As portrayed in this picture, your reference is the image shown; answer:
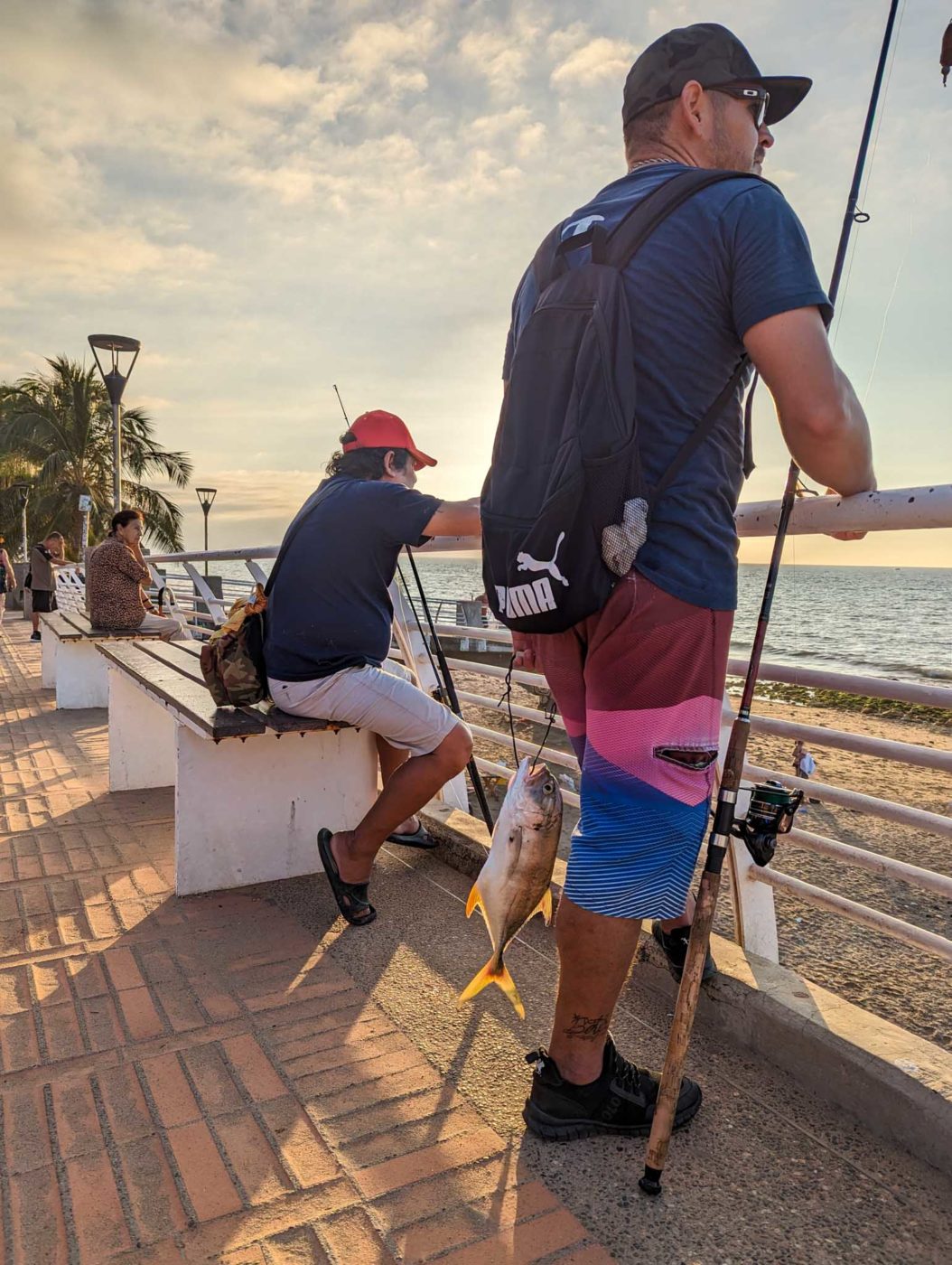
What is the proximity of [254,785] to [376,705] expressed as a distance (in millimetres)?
657

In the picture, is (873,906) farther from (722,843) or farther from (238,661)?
(722,843)

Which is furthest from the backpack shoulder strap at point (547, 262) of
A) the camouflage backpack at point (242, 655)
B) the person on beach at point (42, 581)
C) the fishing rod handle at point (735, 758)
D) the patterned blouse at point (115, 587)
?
the person on beach at point (42, 581)

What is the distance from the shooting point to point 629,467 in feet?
5.47

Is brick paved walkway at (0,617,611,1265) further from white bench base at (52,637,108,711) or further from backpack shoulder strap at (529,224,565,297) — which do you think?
white bench base at (52,637,108,711)

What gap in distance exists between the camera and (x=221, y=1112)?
79.0 inches

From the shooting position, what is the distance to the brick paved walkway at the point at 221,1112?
1646 millimetres

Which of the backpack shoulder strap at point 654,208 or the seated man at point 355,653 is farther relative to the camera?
the seated man at point 355,653

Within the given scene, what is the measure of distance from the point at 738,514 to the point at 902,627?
6810cm

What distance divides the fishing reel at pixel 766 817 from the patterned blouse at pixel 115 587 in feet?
21.1

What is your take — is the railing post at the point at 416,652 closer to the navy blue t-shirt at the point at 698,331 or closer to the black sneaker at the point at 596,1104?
the black sneaker at the point at 596,1104

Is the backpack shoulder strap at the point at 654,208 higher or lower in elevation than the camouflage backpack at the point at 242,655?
higher

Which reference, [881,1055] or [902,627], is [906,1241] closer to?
[881,1055]

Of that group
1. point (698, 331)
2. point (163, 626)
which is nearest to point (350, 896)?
point (698, 331)

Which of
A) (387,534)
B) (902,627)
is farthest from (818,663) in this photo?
(387,534)
